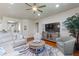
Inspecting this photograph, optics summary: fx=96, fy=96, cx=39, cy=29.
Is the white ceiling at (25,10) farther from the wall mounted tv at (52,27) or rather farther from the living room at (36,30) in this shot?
the wall mounted tv at (52,27)

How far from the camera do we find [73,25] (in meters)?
1.89

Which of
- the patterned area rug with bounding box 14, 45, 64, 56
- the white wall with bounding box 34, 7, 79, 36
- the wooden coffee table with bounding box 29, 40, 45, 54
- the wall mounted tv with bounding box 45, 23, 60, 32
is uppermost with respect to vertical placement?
the white wall with bounding box 34, 7, 79, 36

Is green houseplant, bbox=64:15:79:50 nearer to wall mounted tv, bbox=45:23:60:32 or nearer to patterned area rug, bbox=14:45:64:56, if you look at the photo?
wall mounted tv, bbox=45:23:60:32

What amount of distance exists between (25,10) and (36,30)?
0.47m

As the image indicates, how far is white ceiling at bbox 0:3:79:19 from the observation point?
190cm

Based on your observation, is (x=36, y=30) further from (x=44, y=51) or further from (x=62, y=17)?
(x=62, y=17)

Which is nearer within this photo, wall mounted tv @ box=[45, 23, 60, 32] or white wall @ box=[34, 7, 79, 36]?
white wall @ box=[34, 7, 79, 36]

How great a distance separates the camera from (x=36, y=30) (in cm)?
206

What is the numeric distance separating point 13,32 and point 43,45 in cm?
67

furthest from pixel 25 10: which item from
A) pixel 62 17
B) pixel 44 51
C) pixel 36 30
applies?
pixel 44 51

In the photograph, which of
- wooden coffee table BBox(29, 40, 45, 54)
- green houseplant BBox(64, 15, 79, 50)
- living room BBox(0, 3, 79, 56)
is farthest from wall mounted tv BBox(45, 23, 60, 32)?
wooden coffee table BBox(29, 40, 45, 54)

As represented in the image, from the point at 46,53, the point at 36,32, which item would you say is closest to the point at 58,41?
the point at 46,53

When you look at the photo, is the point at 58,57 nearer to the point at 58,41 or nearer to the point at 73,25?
the point at 58,41

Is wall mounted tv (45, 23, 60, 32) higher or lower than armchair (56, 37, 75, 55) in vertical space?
higher
